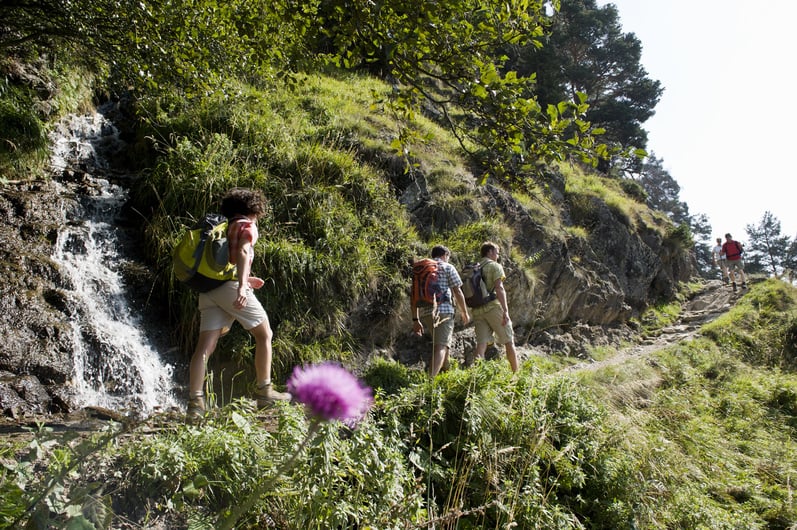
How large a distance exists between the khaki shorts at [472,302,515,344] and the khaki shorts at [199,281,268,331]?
3589 millimetres

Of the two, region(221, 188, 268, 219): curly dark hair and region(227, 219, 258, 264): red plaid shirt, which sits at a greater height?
region(221, 188, 268, 219): curly dark hair

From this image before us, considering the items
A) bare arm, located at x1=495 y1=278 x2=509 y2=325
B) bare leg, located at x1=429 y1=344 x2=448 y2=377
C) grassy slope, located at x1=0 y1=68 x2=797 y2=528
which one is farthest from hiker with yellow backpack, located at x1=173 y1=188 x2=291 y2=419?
bare arm, located at x1=495 y1=278 x2=509 y2=325

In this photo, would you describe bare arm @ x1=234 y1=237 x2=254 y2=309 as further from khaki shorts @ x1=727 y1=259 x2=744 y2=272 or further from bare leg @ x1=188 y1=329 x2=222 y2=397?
khaki shorts @ x1=727 y1=259 x2=744 y2=272

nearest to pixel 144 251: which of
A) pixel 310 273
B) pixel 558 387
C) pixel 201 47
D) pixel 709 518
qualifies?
pixel 310 273

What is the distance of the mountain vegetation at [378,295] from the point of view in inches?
97.4

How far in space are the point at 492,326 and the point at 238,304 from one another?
3.94 m

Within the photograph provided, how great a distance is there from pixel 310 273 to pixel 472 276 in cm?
228

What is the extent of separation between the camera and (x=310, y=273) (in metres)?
6.79

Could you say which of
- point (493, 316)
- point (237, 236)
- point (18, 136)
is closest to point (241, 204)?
point (237, 236)

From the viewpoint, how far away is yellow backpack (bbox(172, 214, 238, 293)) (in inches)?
161

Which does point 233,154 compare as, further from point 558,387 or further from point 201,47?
point 558,387

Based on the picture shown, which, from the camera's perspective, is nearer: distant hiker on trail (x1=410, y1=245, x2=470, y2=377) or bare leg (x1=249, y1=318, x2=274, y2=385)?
bare leg (x1=249, y1=318, x2=274, y2=385)

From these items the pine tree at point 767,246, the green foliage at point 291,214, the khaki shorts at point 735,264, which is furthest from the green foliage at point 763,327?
the pine tree at point 767,246

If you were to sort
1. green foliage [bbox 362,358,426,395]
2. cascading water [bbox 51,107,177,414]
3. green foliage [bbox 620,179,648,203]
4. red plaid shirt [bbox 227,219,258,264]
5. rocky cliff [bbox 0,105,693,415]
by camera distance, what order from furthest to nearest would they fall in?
green foliage [bbox 620,179,648,203] < green foliage [bbox 362,358,426,395] < cascading water [bbox 51,107,177,414] < rocky cliff [bbox 0,105,693,415] < red plaid shirt [bbox 227,219,258,264]
